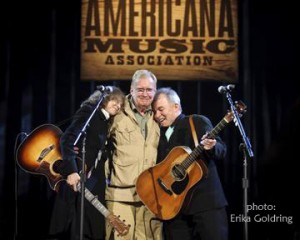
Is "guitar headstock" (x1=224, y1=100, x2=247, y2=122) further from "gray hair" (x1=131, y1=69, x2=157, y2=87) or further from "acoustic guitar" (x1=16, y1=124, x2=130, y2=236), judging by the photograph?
"acoustic guitar" (x1=16, y1=124, x2=130, y2=236)

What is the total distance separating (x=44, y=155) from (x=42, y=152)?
3 cm

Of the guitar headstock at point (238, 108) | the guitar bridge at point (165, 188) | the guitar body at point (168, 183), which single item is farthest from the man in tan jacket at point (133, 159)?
the guitar headstock at point (238, 108)

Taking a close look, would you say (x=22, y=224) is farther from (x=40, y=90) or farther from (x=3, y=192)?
(x=40, y=90)

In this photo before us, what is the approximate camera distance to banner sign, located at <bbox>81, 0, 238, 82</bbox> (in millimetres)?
5016

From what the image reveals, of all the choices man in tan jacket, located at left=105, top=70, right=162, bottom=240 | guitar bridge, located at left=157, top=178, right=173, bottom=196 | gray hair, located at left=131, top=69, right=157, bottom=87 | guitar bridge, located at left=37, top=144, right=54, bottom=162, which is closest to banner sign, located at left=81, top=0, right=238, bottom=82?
gray hair, located at left=131, top=69, right=157, bottom=87

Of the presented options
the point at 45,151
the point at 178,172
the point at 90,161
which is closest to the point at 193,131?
the point at 178,172

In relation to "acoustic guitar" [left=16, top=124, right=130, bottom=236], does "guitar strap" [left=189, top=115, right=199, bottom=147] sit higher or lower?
higher

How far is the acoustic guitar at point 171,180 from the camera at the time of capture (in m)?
4.34

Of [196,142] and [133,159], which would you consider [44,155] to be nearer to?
[133,159]

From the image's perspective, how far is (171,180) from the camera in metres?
4.41

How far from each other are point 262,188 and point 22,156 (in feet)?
7.30

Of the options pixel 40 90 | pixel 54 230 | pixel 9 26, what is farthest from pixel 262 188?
pixel 9 26

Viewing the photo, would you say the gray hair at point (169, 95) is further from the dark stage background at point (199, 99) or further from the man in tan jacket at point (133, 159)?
the dark stage background at point (199, 99)

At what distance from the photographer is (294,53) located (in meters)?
5.01
